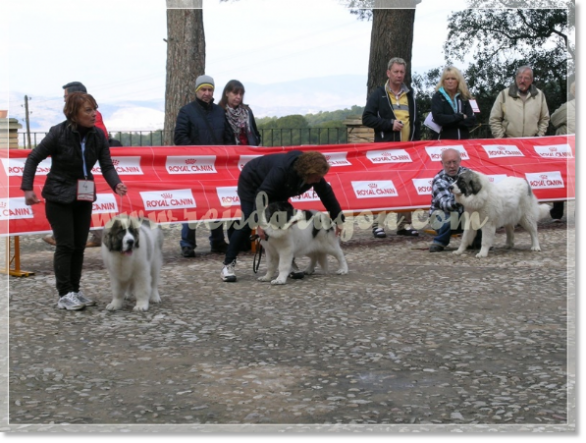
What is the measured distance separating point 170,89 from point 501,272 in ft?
25.3

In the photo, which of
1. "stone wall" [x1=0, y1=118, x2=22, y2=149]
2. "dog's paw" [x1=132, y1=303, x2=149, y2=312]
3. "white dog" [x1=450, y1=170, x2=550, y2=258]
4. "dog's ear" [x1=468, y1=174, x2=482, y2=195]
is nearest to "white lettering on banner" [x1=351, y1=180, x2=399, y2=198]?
"white dog" [x1=450, y1=170, x2=550, y2=258]

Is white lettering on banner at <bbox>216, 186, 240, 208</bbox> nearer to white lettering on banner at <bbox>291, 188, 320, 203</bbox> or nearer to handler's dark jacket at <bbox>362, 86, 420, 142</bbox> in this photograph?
white lettering on banner at <bbox>291, 188, 320, 203</bbox>

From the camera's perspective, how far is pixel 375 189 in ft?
38.3

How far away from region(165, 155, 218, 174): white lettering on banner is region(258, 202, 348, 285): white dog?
235cm

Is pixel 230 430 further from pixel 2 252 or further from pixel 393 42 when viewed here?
pixel 393 42

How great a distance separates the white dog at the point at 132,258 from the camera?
23.3ft

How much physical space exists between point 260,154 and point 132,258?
4.11 metres

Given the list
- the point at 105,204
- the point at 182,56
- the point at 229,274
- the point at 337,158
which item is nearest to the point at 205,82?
the point at 105,204

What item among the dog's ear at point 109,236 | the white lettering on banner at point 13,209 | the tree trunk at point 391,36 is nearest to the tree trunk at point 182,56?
the tree trunk at point 391,36

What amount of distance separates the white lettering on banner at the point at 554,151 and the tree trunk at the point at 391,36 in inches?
118

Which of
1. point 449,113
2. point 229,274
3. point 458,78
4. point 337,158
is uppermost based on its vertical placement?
point 458,78

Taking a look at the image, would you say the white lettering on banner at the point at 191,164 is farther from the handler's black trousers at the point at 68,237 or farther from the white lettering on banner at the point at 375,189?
the handler's black trousers at the point at 68,237

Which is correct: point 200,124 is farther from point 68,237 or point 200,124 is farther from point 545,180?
point 545,180

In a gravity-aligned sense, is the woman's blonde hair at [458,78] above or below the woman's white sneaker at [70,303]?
above
